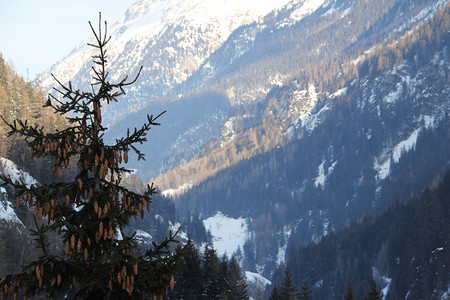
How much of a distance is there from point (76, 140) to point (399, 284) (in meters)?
161

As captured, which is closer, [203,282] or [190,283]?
[190,283]

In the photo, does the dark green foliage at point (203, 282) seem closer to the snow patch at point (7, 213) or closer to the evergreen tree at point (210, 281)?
the evergreen tree at point (210, 281)


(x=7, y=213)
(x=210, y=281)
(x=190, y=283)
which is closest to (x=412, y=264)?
(x=210, y=281)

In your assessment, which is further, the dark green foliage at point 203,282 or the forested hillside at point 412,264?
the forested hillside at point 412,264

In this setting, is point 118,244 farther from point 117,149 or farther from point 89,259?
point 117,149

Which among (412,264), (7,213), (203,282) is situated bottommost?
(203,282)

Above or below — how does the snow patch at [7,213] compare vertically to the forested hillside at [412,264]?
below

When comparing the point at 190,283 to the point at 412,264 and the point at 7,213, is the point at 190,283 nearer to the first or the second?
the point at 7,213

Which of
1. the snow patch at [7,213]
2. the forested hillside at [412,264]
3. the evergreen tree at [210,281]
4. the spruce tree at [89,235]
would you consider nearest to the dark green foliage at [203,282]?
the evergreen tree at [210,281]

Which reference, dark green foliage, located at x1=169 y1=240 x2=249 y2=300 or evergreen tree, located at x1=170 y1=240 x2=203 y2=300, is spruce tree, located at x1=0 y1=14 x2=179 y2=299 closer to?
dark green foliage, located at x1=169 y1=240 x2=249 y2=300

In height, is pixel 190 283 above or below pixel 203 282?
below

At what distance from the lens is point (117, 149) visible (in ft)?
44.7

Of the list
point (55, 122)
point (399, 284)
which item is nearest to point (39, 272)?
point (55, 122)

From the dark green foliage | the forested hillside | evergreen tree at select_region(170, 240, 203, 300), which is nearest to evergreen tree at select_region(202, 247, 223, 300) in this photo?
the dark green foliage
